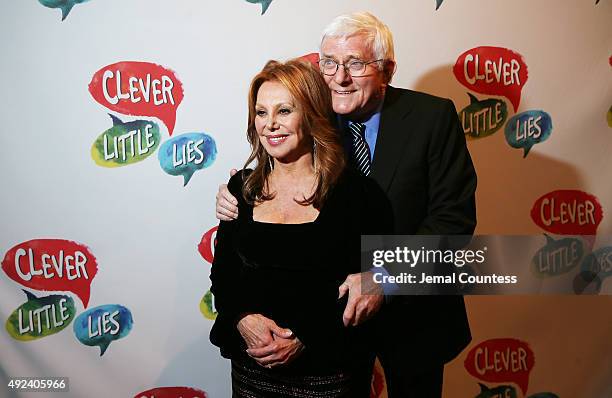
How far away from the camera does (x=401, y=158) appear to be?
163cm

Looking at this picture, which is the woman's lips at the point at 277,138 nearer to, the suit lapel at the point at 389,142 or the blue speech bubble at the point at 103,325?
the suit lapel at the point at 389,142

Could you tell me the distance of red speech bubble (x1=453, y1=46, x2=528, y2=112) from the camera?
2074 mm

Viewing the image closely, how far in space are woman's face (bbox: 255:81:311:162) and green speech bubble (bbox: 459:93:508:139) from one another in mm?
842

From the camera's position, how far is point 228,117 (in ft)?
6.57

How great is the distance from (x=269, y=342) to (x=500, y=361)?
1.18m

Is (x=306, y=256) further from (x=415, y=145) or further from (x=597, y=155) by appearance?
(x=597, y=155)

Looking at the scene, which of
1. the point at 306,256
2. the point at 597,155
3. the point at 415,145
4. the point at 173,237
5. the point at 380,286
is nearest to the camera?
the point at 306,256

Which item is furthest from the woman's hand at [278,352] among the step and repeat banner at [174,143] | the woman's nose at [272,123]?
the step and repeat banner at [174,143]

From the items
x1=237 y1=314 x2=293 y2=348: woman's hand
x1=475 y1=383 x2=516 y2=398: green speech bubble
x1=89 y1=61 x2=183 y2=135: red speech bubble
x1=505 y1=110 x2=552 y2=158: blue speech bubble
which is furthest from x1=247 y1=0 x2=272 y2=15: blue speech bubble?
x1=475 y1=383 x2=516 y2=398: green speech bubble

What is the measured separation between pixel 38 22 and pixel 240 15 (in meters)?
0.63

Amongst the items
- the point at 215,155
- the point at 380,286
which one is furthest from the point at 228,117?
the point at 380,286

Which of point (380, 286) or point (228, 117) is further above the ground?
point (228, 117)

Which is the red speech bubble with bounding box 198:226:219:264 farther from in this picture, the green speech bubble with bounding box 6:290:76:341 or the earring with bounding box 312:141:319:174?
the earring with bounding box 312:141:319:174

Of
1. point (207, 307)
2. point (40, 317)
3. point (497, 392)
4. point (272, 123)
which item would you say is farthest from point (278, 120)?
point (497, 392)
